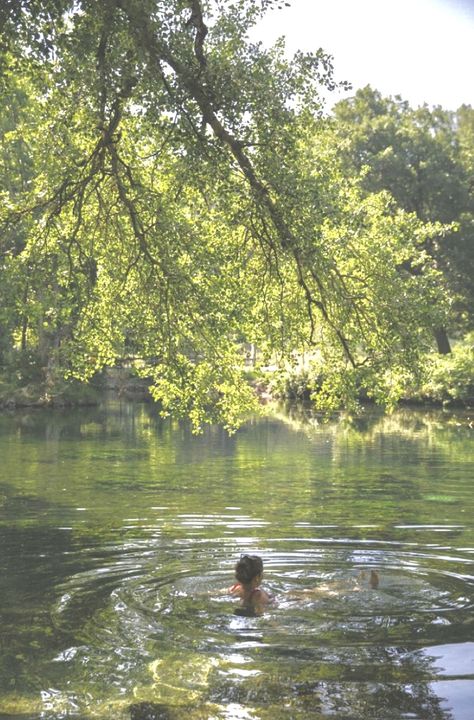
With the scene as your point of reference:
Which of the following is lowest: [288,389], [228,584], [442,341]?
[228,584]

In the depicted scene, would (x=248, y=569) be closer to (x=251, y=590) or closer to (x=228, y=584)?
(x=251, y=590)

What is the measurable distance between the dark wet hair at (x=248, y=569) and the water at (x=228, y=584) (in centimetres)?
52

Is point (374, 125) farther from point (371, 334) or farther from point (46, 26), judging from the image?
point (46, 26)

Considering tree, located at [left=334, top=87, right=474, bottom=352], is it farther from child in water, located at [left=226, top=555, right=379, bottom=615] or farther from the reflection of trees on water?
the reflection of trees on water

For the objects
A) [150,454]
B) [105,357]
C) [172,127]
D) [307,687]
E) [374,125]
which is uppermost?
[374,125]

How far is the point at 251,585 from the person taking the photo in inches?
485

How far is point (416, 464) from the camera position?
96.9 feet

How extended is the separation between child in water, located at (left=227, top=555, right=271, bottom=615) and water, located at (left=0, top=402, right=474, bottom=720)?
0.76 ft

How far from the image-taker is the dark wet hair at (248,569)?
1221cm

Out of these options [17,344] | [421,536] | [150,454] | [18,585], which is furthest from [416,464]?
[17,344]

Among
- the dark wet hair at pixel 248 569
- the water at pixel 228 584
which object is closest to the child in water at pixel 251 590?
the dark wet hair at pixel 248 569

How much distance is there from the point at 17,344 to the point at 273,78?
51.6 m

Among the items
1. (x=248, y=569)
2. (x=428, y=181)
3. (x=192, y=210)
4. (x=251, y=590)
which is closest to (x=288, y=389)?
(x=428, y=181)

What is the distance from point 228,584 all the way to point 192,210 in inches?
287
